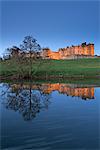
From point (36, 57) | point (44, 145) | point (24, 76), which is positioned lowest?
point (44, 145)

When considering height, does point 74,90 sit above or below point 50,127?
above

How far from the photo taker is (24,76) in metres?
68.6

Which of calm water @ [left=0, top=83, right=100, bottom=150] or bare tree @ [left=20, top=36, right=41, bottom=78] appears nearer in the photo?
calm water @ [left=0, top=83, right=100, bottom=150]

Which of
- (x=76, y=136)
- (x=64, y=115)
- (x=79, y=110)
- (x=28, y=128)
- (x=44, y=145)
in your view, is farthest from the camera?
(x=79, y=110)

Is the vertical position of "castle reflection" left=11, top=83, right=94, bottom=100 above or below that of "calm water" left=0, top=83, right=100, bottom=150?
above

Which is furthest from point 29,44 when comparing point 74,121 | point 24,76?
point 74,121

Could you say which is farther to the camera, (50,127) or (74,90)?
(74,90)

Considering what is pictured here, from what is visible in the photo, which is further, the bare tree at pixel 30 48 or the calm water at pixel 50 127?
the bare tree at pixel 30 48

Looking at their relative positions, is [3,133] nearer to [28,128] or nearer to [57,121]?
[28,128]

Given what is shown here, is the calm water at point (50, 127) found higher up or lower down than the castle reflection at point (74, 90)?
lower down

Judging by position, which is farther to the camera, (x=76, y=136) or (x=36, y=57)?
(x=36, y=57)

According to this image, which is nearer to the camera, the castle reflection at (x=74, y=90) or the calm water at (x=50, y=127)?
the calm water at (x=50, y=127)

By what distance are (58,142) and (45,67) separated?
75099 mm

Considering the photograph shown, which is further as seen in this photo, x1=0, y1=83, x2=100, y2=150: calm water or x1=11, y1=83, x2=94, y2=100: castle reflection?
x1=11, y1=83, x2=94, y2=100: castle reflection
